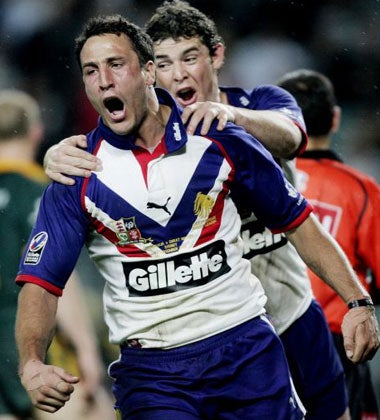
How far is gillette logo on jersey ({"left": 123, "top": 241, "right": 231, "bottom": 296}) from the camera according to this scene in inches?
133

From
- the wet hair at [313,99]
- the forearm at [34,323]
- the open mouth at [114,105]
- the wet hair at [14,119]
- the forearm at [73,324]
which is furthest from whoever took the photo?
the wet hair at [14,119]

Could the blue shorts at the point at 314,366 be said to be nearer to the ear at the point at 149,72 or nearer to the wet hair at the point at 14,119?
the ear at the point at 149,72

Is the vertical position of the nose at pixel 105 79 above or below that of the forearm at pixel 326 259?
above

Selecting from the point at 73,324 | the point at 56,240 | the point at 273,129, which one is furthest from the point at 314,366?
the point at 73,324

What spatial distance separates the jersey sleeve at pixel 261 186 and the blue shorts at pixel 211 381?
0.38 meters

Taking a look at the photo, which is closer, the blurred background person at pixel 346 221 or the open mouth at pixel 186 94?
the open mouth at pixel 186 94

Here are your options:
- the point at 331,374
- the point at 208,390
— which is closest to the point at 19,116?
the point at 331,374

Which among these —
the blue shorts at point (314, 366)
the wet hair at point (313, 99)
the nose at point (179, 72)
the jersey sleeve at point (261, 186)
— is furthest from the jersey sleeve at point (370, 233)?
the jersey sleeve at point (261, 186)

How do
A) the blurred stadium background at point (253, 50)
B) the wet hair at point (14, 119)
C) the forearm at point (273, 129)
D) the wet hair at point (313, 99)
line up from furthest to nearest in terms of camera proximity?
the blurred stadium background at point (253, 50), the wet hair at point (14, 119), the wet hair at point (313, 99), the forearm at point (273, 129)

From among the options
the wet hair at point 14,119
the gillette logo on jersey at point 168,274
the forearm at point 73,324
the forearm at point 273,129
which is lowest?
the forearm at point 73,324

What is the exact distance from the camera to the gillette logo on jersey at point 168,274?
11.1 feet

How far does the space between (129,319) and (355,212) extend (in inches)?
73.5

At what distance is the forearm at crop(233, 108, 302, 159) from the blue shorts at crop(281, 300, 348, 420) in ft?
2.44

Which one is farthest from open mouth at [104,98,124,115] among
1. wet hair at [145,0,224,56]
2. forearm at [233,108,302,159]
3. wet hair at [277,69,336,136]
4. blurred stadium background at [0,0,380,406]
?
blurred stadium background at [0,0,380,406]
